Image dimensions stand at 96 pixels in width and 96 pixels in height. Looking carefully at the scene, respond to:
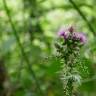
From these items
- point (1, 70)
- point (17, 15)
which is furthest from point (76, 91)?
point (17, 15)

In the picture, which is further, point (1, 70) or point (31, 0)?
point (1, 70)

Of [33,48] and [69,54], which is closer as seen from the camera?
[69,54]

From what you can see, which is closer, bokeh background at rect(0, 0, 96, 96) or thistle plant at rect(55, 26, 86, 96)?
thistle plant at rect(55, 26, 86, 96)

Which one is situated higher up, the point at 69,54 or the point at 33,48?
the point at 33,48

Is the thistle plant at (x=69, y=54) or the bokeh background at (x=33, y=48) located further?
the bokeh background at (x=33, y=48)

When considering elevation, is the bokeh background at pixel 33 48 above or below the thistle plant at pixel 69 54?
above

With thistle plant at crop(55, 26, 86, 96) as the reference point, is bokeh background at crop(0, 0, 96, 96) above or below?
above

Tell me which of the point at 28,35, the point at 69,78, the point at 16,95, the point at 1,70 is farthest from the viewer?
the point at 28,35

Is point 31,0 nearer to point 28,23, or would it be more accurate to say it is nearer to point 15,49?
point 28,23
